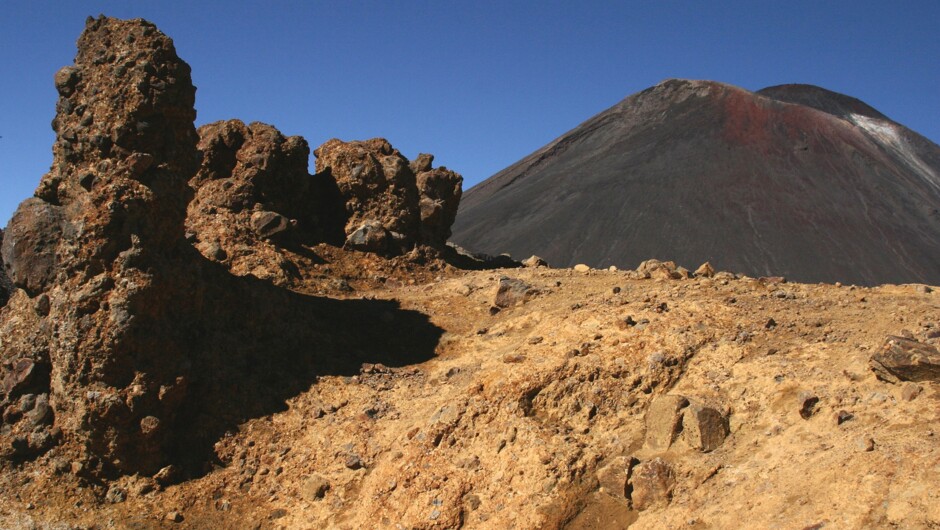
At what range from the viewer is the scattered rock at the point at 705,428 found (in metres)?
7.04

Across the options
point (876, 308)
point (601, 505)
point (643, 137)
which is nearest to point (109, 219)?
point (601, 505)

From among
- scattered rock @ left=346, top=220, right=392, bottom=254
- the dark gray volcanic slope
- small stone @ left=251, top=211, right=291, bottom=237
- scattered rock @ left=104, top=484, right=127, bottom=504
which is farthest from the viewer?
the dark gray volcanic slope

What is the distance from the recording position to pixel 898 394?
6.64 metres

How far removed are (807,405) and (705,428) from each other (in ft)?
2.73

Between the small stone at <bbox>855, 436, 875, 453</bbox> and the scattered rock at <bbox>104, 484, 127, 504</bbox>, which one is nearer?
the small stone at <bbox>855, 436, 875, 453</bbox>

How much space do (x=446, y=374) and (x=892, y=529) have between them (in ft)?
16.1

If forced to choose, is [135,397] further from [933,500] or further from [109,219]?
[933,500]

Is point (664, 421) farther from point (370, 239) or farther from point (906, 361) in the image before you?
point (370, 239)

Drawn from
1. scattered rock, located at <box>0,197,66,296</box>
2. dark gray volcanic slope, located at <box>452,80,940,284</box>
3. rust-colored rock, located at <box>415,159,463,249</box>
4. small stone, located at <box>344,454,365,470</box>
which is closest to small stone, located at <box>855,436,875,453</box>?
small stone, located at <box>344,454,365,470</box>

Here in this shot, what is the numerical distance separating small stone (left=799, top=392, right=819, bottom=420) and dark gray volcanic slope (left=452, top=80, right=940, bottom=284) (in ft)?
81.4

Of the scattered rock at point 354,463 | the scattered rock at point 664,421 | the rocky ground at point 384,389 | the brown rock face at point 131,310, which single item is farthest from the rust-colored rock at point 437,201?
the scattered rock at point 664,421

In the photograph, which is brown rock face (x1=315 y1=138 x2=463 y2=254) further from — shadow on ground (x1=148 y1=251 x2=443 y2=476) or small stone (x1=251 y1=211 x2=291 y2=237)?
shadow on ground (x1=148 y1=251 x2=443 y2=476)

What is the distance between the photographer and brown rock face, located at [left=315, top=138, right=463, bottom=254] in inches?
534

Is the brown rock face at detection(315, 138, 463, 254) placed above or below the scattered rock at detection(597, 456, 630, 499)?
above
